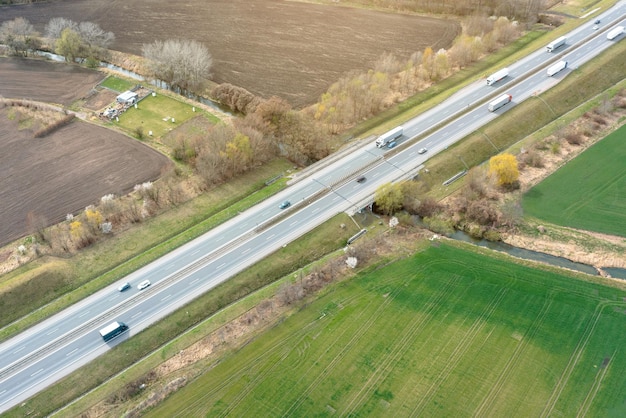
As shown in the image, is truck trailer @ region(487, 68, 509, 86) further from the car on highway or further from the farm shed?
the car on highway

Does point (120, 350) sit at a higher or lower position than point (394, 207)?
lower

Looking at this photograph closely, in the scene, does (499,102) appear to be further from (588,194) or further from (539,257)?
(539,257)

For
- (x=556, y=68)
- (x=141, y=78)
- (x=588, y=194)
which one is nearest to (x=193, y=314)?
(x=588, y=194)

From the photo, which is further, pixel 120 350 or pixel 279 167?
pixel 279 167

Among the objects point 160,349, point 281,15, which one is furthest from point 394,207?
point 281,15

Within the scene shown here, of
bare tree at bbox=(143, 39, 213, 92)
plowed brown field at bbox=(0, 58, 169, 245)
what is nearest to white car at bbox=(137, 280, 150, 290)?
plowed brown field at bbox=(0, 58, 169, 245)

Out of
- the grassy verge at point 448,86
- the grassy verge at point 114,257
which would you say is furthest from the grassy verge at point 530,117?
the grassy verge at point 114,257

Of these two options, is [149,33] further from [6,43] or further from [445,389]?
[445,389]
